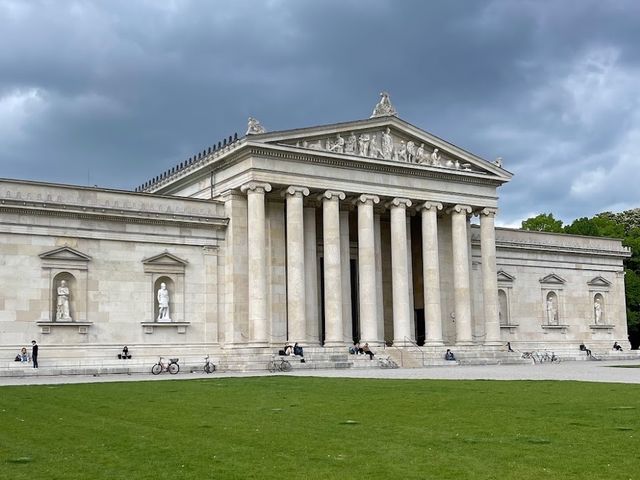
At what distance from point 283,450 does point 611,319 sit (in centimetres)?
7458

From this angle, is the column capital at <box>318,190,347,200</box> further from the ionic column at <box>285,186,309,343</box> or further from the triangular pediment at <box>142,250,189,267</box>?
the triangular pediment at <box>142,250,189,267</box>

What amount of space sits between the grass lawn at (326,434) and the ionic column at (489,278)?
1475 inches

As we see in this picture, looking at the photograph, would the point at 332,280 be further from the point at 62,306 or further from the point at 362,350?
the point at 62,306

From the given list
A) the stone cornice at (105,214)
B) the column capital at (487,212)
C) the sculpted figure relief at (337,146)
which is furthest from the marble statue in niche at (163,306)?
the column capital at (487,212)

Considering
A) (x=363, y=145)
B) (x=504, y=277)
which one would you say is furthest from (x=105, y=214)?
(x=504, y=277)

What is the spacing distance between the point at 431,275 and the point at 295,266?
1229 cm

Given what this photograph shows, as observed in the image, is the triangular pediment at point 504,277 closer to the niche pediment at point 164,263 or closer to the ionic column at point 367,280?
the ionic column at point 367,280

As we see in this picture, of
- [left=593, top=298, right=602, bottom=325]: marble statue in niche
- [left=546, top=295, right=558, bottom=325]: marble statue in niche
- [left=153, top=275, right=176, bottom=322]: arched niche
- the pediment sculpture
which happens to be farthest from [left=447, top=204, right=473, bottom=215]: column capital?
[left=593, top=298, right=602, bottom=325]: marble statue in niche

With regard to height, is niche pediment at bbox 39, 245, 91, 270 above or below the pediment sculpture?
below

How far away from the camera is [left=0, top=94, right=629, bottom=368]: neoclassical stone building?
2105 inches

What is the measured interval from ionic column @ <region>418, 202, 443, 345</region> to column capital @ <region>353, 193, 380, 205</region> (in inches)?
196

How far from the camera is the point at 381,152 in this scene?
209 feet

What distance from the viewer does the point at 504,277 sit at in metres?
77.3

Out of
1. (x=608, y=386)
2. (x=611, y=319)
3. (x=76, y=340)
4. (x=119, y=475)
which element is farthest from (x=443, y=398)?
(x=611, y=319)
